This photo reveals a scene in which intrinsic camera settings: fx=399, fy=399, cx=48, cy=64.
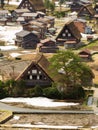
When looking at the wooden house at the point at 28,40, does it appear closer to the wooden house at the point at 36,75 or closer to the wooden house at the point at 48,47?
the wooden house at the point at 48,47

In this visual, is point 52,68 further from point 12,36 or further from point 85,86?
point 12,36

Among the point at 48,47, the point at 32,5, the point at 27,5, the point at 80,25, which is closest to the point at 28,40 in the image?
the point at 48,47

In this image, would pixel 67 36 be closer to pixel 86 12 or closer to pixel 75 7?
pixel 86 12

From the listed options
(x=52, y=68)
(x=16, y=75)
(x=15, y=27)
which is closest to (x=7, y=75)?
(x=16, y=75)

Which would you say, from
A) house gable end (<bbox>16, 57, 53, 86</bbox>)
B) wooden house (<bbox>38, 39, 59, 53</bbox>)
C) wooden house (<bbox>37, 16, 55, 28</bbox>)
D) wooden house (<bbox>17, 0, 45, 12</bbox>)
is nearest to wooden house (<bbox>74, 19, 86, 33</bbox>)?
wooden house (<bbox>37, 16, 55, 28</bbox>)

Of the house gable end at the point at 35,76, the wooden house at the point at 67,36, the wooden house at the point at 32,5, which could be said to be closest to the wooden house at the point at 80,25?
the wooden house at the point at 67,36

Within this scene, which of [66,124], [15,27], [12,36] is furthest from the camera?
[15,27]

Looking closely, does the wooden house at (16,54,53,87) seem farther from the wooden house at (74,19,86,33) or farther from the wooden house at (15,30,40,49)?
the wooden house at (74,19,86,33)
